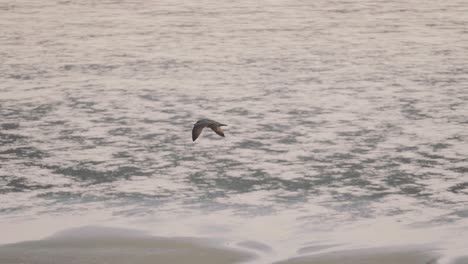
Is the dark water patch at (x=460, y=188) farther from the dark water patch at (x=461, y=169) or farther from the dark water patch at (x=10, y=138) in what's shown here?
the dark water patch at (x=10, y=138)

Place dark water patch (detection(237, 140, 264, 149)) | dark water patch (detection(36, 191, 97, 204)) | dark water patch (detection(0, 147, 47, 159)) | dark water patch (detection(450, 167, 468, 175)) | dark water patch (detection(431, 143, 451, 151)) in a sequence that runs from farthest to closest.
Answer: dark water patch (detection(237, 140, 264, 149)) < dark water patch (detection(431, 143, 451, 151)) < dark water patch (detection(0, 147, 47, 159)) < dark water patch (detection(450, 167, 468, 175)) < dark water patch (detection(36, 191, 97, 204))

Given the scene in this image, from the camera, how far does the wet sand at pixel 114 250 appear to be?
8008mm

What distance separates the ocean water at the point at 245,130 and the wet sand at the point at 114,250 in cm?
24

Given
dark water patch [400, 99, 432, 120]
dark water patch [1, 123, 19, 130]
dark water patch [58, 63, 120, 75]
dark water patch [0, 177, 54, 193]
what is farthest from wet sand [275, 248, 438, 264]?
dark water patch [58, 63, 120, 75]

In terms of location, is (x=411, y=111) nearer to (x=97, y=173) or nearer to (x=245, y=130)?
(x=245, y=130)

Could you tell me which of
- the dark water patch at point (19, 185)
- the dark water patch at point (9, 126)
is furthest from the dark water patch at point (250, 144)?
the dark water patch at point (9, 126)

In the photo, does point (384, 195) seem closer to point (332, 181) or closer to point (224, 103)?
point (332, 181)

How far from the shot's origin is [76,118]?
12484mm

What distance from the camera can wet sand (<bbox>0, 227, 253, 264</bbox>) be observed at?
801 cm

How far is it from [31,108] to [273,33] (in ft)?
22.3

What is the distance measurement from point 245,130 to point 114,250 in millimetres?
3958

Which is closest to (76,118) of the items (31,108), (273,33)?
(31,108)

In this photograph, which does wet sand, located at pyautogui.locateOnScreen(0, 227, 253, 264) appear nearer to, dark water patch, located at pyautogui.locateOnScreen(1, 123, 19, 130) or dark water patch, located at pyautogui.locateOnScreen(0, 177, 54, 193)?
dark water patch, located at pyautogui.locateOnScreen(0, 177, 54, 193)

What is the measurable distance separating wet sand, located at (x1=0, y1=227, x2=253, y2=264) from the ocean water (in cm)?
24
